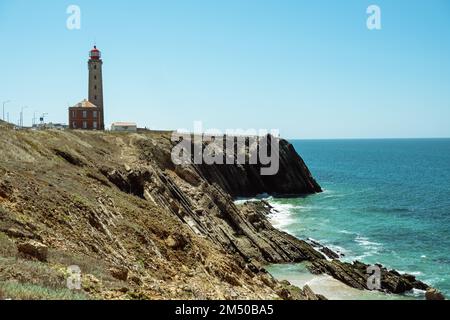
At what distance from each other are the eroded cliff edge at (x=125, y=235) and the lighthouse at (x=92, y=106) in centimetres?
2667

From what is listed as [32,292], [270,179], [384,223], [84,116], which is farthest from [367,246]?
[84,116]

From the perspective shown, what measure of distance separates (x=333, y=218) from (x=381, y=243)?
45.2ft

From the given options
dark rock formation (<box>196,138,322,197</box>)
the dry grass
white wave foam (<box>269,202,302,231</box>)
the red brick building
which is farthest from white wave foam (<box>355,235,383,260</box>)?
the red brick building

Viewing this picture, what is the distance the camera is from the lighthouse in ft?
259

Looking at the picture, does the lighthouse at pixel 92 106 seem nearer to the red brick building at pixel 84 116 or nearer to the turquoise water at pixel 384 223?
the red brick building at pixel 84 116

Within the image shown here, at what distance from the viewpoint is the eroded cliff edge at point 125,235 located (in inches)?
582

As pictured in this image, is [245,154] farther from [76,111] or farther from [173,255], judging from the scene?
[173,255]

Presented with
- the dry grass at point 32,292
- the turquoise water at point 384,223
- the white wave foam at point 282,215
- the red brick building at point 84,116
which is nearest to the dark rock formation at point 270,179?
the turquoise water at point 384,223

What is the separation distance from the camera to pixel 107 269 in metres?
16.0

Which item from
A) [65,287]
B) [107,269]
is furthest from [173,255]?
[65,287]

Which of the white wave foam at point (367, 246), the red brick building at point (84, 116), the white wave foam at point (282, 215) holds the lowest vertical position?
the white wave foam at point (367, 246)

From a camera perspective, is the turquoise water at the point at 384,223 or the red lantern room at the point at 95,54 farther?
the red lantern room at the point at 95,54

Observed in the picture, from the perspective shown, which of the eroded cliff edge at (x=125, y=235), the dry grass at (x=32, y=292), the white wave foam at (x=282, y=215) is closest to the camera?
the dry grass at (x=32, y=292)

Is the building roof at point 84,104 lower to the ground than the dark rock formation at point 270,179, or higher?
higher
